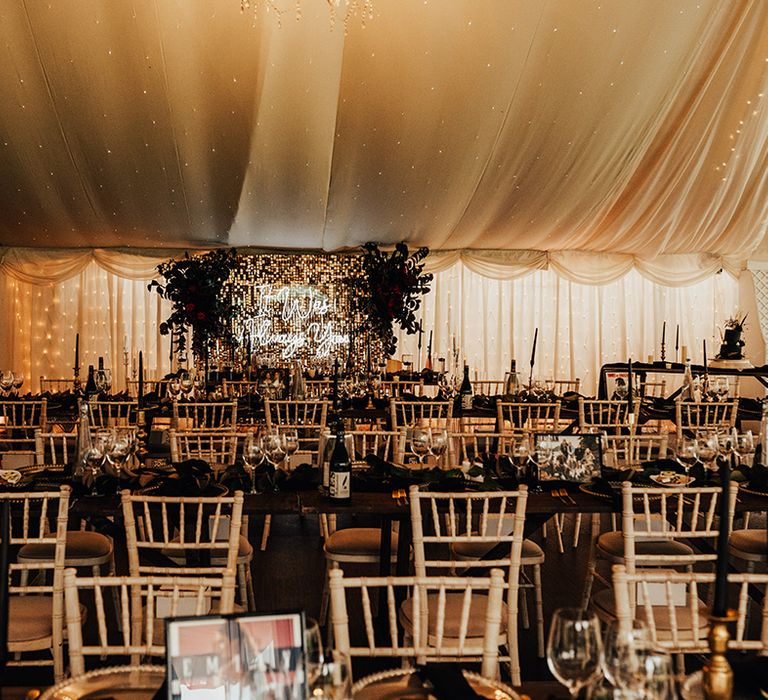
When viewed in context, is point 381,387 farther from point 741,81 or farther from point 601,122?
point 741,81

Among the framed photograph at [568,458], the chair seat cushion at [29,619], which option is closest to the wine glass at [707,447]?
the framed photograph at [568,458]

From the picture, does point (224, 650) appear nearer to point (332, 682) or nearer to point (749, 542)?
point (332, 682)

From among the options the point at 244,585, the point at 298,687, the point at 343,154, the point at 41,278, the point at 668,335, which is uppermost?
the point at 343,154

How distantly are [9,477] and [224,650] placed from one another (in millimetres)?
2772

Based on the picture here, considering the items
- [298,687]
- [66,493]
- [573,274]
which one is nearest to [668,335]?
[573,274]

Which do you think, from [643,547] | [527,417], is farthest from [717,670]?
[527,417]

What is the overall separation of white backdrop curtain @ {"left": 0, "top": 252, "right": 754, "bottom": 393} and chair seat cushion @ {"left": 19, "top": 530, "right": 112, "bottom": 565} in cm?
809

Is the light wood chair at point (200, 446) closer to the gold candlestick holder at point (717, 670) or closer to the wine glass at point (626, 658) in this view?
the wine glass at point (626, 658)

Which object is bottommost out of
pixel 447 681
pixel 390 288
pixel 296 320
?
pixel 447 681

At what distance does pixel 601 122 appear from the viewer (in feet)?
24.7

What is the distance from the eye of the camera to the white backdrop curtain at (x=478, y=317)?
468 inches

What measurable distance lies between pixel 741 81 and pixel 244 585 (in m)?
6.21

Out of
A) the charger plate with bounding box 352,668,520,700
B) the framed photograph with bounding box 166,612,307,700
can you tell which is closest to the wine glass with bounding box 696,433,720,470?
the charger plate with bounding box 352,668,520,700

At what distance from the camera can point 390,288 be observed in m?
10.4
